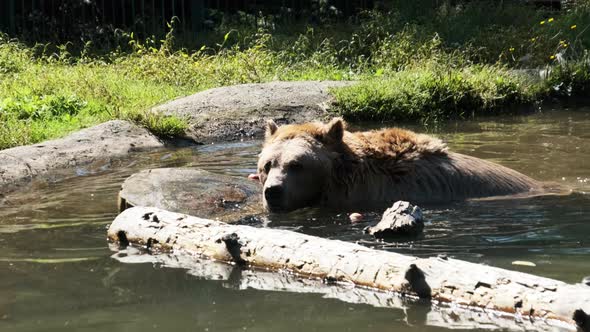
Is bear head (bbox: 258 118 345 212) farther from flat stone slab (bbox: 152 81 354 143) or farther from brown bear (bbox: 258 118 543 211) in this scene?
flat stone slab (bbox: 152 81 354 143)

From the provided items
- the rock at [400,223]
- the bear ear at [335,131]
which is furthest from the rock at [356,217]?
the bear ear at [335,131]

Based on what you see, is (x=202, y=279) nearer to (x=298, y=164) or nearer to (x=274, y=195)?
(x=274, y=195)

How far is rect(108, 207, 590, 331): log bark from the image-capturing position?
4312 mm

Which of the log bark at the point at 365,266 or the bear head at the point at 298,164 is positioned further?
the bear head at the point at 298,164

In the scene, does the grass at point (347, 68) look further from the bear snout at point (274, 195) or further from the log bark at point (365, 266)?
the log bark at point (365, 266)

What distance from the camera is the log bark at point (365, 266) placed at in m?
4.31

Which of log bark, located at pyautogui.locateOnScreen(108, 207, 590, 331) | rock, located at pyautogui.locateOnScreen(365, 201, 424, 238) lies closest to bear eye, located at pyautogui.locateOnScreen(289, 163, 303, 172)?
rock, located at pyautogui.locateOnScreen(365, 201, 424, 238)

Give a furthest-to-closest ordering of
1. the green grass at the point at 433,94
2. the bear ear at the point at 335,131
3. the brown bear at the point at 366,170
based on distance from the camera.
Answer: the green grass at the point at 433,94, the bear ear at the point at 335,131, the brown bear at the point at 366,170

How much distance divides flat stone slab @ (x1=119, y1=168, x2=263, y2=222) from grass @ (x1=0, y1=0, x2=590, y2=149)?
2852mm

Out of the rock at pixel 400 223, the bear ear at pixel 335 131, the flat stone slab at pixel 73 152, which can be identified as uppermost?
the bear ear at pixel 335 131

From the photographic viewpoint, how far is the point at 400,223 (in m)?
6.50

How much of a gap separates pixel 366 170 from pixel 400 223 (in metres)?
1.29

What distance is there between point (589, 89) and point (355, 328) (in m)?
11.0

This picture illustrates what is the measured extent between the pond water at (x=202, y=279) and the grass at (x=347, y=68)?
2.22m
